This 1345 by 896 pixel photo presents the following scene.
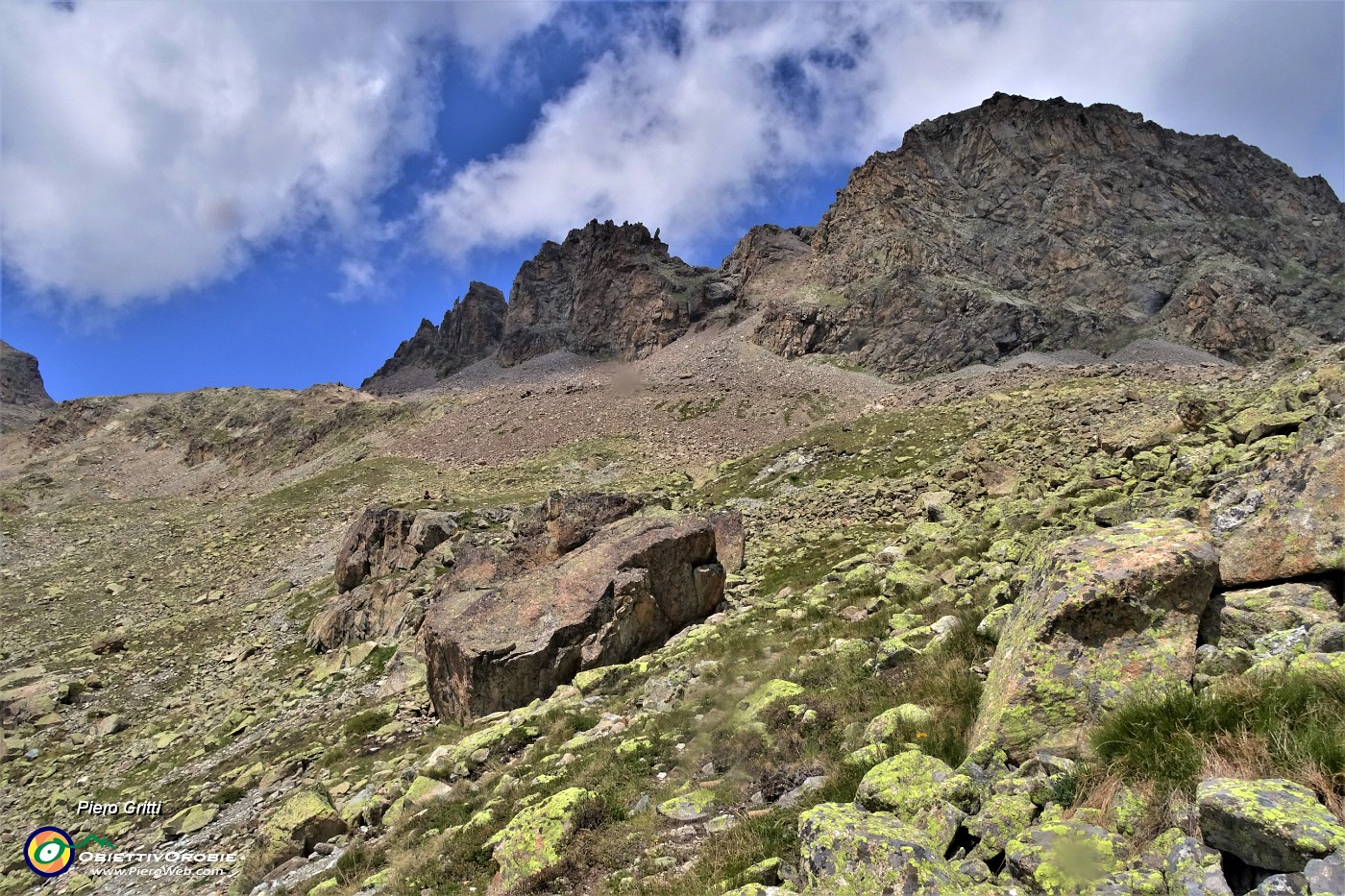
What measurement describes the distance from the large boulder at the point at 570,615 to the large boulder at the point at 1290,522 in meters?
11.8

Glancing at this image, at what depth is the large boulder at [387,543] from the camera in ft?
90.2

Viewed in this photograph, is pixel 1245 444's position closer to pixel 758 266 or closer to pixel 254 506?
pixel 254 506

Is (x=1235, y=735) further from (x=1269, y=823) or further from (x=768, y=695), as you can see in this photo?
(x=768, y=695)

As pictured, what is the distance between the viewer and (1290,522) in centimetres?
643

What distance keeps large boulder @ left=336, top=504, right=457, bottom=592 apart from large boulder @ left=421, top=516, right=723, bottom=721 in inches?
434

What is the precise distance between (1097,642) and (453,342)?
183 meters

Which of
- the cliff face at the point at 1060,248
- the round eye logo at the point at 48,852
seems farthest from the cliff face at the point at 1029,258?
the round eye logo at the point at 48,852

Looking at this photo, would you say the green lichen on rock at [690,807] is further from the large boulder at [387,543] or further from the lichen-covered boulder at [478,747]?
the large boulder at [387,543]

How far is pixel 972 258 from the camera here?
106375mm

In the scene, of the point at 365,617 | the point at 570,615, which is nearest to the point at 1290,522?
the point at 570,615

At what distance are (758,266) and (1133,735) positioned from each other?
426 ft

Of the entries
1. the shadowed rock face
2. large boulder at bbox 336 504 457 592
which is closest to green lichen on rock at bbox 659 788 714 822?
the shadowed rock face

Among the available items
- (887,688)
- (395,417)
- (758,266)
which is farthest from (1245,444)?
(758,266)

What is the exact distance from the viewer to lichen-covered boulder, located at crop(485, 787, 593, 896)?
706 centimetres
